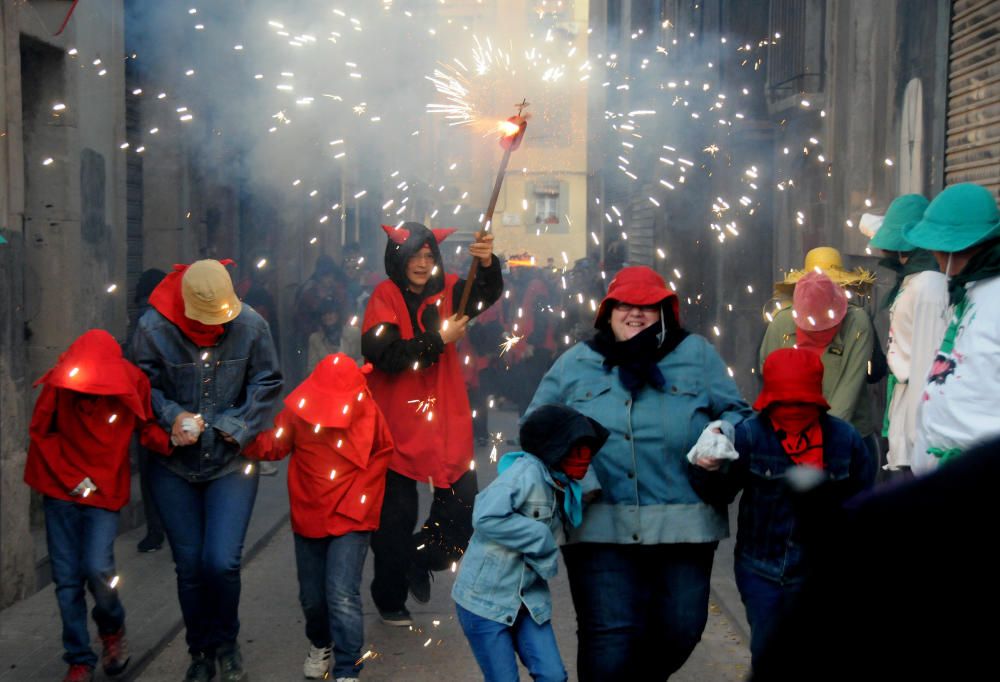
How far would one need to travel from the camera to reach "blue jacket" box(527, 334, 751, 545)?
439 centimetres

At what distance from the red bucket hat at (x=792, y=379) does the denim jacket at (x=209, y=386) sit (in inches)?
86.9

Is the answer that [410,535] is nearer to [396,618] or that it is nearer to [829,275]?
[396,618]

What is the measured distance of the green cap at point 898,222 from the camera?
19.3 feet

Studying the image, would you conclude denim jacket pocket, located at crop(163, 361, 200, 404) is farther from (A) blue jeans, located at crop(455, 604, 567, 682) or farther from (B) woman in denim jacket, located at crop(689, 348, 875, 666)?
(B) woman in denim jacket, located at crop(689, 348, 875, 666)

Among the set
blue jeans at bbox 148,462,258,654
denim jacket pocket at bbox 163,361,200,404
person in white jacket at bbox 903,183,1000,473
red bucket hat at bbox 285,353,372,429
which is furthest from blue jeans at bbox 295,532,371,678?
person in white jacket at bbox 903,183,1000,473

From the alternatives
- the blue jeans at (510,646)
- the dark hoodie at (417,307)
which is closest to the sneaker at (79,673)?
the dark hoodie at (417,307)

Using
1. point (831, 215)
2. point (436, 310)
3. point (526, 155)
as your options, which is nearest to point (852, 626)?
point (436, 310)

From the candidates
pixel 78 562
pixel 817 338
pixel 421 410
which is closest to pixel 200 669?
pixel 78 562

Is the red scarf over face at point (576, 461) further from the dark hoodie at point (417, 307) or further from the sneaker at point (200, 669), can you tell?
the sneaker at point (200, 669)

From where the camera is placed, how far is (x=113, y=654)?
5664 mm

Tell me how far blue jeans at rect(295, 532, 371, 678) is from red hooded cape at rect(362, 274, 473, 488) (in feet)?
2.26

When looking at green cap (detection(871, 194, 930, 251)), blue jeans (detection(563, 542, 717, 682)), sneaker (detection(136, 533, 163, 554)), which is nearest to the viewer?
blue jeans (detection(563, 542, 717, 682))

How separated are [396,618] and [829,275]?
283 centimetres

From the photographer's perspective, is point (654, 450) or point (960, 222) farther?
point (654, 450)
